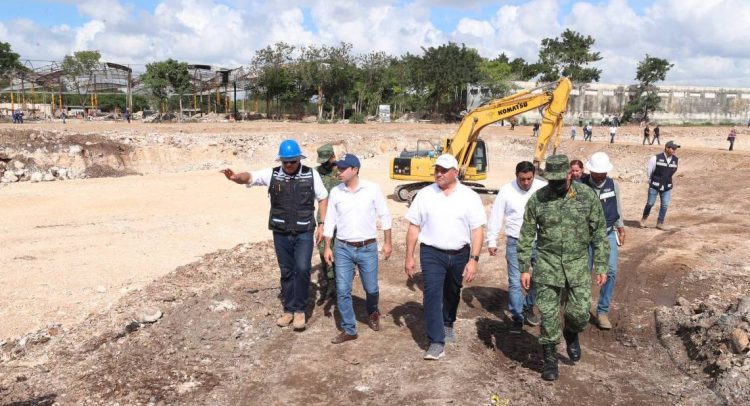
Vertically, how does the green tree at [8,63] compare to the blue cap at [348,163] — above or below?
above

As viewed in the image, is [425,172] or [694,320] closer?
[694,320]

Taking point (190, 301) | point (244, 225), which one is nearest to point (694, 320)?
point (190, 301)

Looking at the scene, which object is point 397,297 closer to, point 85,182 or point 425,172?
point 425,172

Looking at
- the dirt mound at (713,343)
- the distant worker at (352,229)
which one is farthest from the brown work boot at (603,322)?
the distant worker at (352,229)

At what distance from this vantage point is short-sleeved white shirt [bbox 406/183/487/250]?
176 inches

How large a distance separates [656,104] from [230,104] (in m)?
38.0

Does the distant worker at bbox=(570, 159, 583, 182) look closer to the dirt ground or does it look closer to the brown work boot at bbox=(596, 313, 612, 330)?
the brown work boot at bbox=(596, 313, 612, 330)

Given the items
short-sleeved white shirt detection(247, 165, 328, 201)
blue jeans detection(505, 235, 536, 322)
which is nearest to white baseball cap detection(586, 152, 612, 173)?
blue jeans detection(505, 235, 536, 322)

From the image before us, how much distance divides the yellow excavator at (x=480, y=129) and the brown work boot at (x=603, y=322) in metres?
9.19

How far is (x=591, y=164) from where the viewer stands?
542 centimetres

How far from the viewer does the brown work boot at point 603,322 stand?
18.3ft

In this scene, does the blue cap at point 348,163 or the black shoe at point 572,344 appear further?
the blue cap at point 348,163

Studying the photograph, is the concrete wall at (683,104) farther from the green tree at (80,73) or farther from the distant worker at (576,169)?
the distant worker at (576,169)

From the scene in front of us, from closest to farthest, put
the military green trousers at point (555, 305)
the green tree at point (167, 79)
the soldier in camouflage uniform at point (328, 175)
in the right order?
the military green trousers at point (555, 305)
the soldier in camouflage uniform at point (328, 175)
the green tree at point (167, 79)
